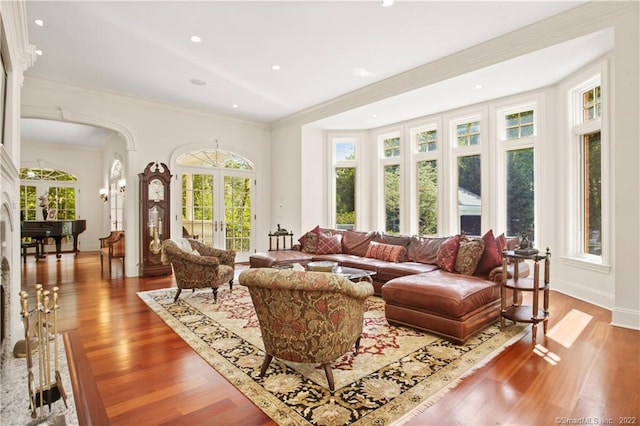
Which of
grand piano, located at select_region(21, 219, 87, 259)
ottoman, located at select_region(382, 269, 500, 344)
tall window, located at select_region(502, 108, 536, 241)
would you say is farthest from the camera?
grand piano, located at select_region(21, 219, 87, 259)

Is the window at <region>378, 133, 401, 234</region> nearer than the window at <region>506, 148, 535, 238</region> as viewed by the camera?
No

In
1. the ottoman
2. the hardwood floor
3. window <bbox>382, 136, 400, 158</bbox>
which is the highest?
window <bbox>382, 136, 400, 158</bbox>

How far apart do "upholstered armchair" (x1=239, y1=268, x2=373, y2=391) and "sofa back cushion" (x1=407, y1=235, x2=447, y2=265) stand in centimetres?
285

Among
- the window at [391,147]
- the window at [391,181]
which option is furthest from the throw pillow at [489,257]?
the window at [391,147]

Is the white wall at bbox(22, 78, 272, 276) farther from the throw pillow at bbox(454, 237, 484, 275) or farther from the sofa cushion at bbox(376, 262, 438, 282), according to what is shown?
the throw pillow at bbox(454, 237, 484, 275)

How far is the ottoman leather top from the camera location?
10.3 feet

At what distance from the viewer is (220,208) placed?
7633 millimetres

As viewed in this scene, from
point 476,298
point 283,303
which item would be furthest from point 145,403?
point 476,298

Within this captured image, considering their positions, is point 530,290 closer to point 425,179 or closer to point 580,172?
point 580,172

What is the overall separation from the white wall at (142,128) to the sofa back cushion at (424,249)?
4078 mm

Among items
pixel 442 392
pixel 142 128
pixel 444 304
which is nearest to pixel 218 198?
pixel 142 128

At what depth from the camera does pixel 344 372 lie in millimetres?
2586

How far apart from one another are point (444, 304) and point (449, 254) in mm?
1387

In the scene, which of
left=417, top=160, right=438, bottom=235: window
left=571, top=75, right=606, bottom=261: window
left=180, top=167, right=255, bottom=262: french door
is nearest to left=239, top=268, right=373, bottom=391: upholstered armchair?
left=571, top=75, right=606, bottom=261: window
